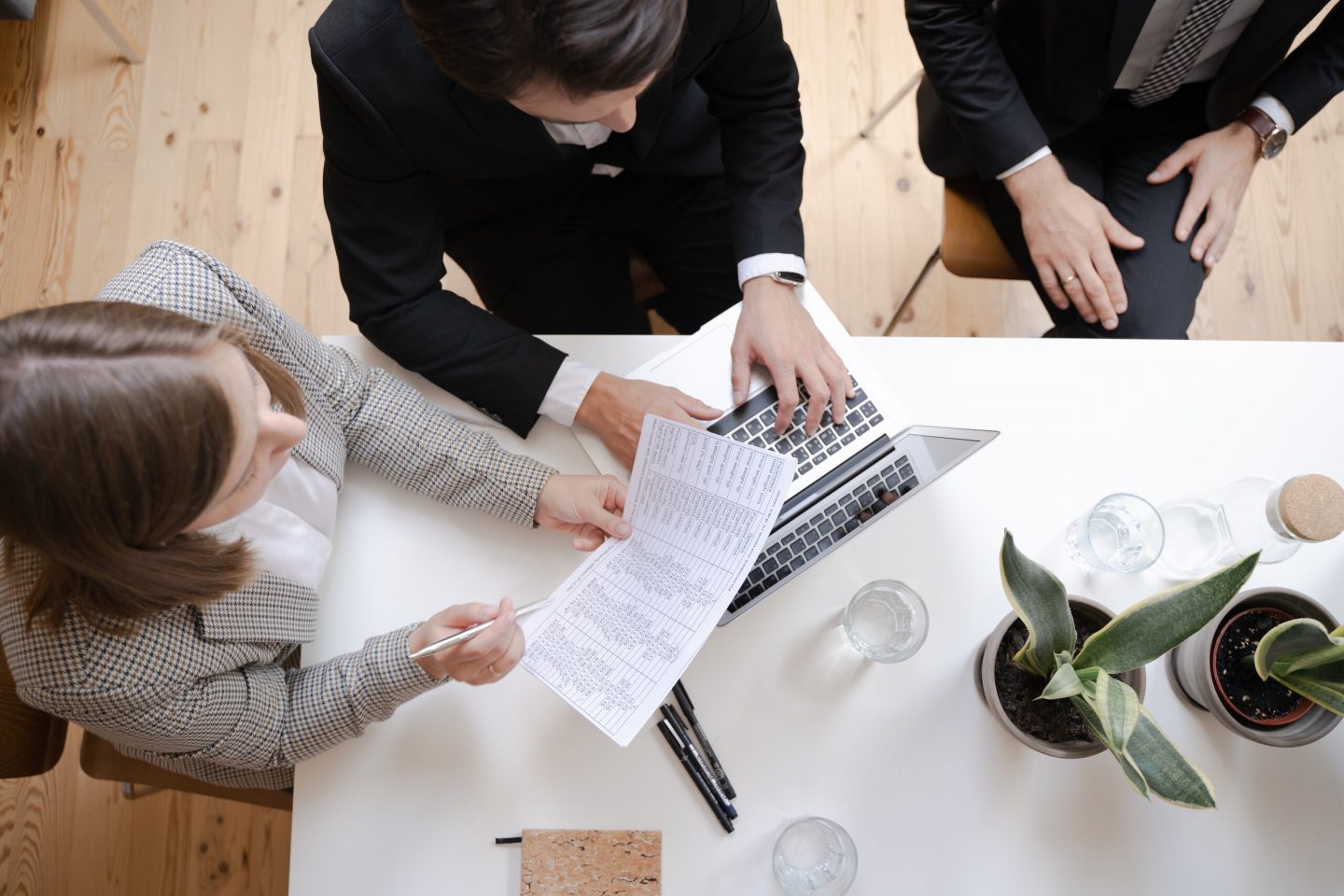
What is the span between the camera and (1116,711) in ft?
2.36

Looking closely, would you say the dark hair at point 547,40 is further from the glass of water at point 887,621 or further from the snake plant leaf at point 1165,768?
the snake plant leaf at point 1165,768

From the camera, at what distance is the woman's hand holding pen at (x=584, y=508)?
963mm

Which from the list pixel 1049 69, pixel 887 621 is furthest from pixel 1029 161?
pixel 887 621

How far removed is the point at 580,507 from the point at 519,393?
0.17 metres

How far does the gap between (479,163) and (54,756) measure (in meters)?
0.89

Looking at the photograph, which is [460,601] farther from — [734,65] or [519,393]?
[734,65]

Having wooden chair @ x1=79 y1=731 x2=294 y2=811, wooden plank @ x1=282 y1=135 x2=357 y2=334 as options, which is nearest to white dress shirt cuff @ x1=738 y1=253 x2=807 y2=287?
wooden chair @ x1=79 y1=731 x2=294 y2=811

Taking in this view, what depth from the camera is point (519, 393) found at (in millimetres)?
1032

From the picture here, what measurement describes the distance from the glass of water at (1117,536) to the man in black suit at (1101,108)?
407 millimetres

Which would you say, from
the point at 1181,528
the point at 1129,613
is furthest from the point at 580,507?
the point at 1181,528

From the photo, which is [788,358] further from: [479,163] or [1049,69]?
[1049,69]

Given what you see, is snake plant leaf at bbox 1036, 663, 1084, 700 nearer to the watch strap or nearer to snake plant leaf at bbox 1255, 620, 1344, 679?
snake plant leaf at bbox 1255, 620, 1344, 679

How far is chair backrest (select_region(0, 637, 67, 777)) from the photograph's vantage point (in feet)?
3.09

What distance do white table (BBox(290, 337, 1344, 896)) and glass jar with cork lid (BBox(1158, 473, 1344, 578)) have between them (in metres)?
0.03
